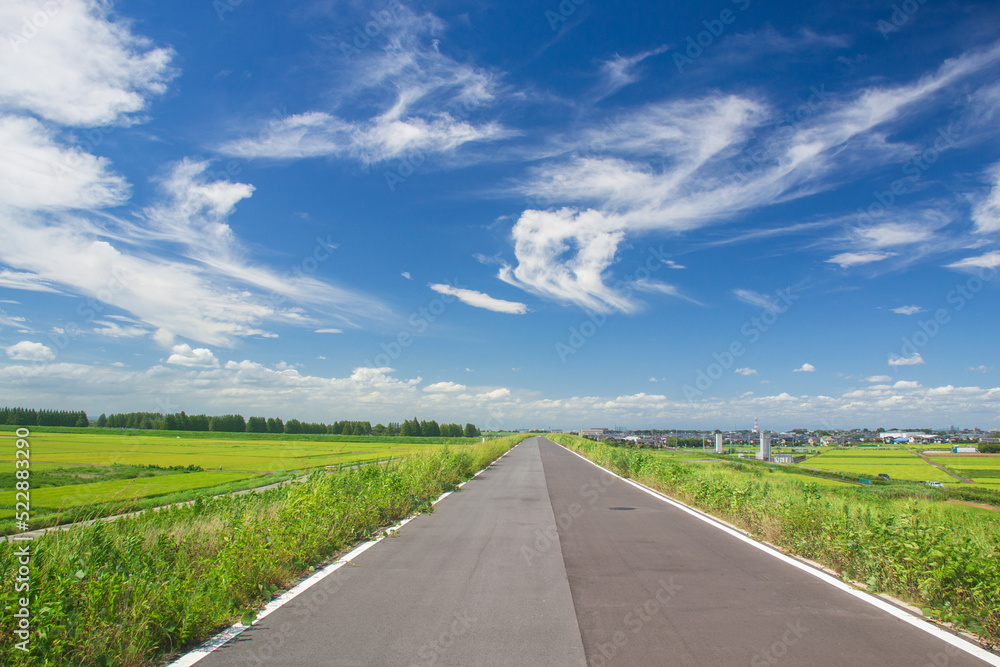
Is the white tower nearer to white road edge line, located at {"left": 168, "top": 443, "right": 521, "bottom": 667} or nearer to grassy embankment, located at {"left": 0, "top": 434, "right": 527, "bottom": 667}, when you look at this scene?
white road edge line, located at {"left": 168, "top": 443, "right": 521, "bottom": 667}

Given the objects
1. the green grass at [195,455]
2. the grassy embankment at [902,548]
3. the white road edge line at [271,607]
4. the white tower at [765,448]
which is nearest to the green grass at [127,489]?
the green grass at [195,455]

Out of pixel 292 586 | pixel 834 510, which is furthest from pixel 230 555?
pixel 834 510

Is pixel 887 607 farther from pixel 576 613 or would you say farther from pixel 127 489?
pixel 127 489

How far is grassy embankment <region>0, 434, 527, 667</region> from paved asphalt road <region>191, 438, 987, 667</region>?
0.53 metres

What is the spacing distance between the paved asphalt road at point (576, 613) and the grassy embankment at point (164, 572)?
53cm

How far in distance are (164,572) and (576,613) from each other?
4.02 m

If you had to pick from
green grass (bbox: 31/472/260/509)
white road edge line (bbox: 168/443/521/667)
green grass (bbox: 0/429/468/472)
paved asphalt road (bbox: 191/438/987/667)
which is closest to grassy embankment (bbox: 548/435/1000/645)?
paved asphalt road (bbox: 191/438/987/667)

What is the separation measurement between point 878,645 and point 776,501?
5.82m

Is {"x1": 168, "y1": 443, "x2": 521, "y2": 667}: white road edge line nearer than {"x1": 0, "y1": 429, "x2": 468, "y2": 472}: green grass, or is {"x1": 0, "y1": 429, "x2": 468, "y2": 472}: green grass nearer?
{"x1": 168, "y1": 443, "x2": 521, "y2": 667}: white road edge line

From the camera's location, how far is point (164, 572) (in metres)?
4.89

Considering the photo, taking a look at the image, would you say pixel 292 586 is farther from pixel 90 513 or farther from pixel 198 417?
pixel 198 417

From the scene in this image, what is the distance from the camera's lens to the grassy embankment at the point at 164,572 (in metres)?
3.85

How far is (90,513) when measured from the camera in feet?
20.7

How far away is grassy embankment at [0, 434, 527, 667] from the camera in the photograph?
3848 millimetres
